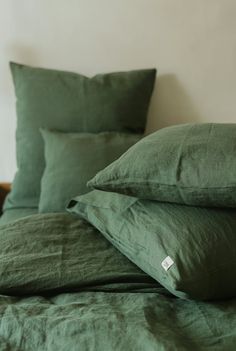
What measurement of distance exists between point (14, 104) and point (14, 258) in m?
0.87

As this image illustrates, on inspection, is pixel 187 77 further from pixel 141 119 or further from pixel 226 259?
pixel 226 259

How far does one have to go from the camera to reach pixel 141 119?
1.72 meters

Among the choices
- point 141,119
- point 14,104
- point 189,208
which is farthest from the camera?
point 14,104

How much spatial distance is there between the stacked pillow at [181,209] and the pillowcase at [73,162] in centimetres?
27

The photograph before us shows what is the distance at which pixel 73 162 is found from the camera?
5.00 feet

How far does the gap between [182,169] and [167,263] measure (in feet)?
0.72

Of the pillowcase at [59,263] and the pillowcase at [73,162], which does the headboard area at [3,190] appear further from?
the pillowcase at [59,263]

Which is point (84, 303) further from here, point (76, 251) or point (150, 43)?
point (150, 43)

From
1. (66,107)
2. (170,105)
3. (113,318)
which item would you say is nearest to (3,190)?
(66,107)

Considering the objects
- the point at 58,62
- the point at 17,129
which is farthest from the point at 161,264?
the point at 58,62

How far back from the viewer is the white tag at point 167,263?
102 centimetres

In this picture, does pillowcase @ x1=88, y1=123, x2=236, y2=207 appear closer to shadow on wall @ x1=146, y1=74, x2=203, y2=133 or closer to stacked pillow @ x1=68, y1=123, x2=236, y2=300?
stacked pillow @ x1=68, y1=123, x2=236, y2=300

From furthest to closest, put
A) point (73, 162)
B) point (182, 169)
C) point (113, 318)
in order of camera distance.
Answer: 1. point (73, 162)
2. point (182, 169)
3. point (113, 318)

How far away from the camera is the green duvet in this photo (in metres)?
0.90
